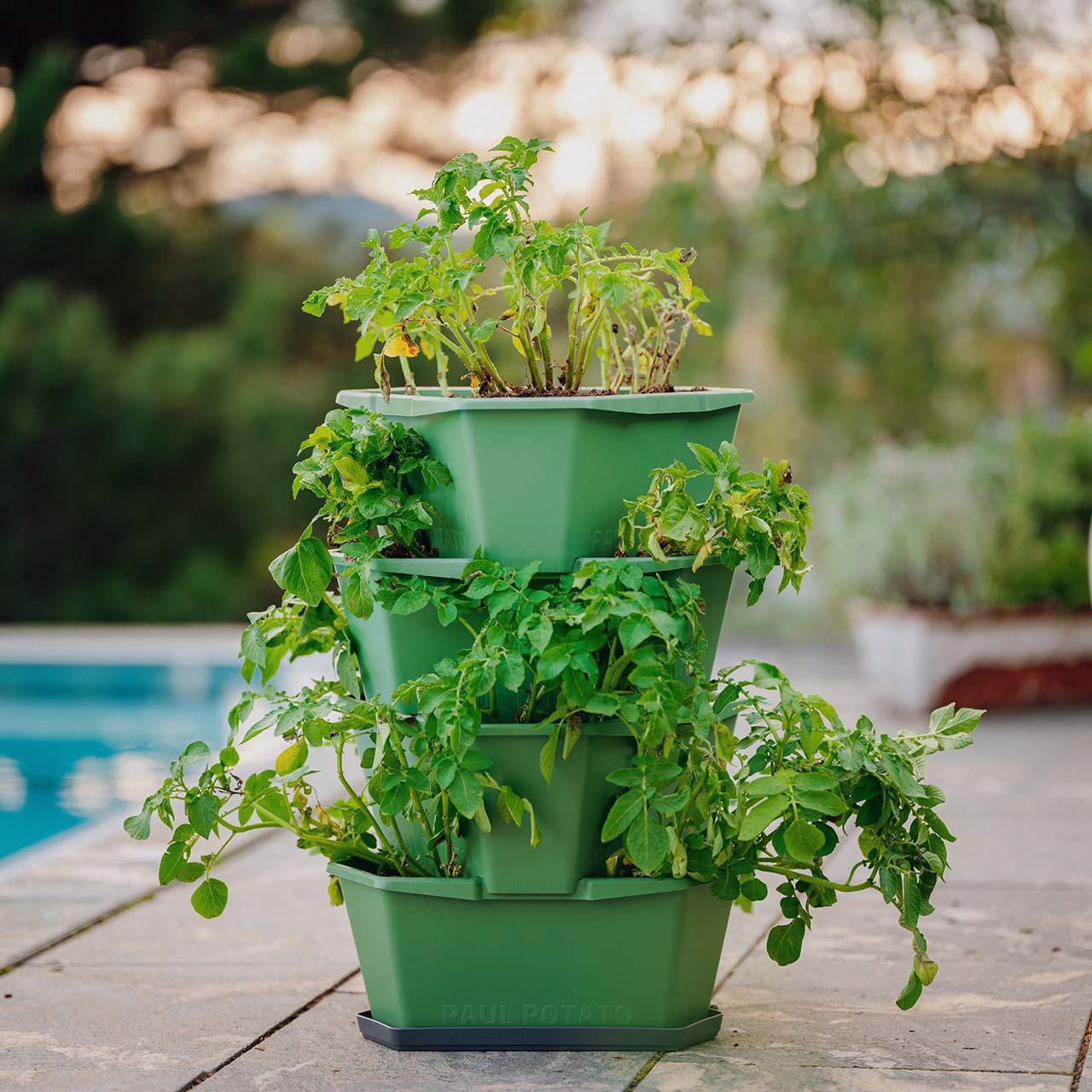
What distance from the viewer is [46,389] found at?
10305 mm

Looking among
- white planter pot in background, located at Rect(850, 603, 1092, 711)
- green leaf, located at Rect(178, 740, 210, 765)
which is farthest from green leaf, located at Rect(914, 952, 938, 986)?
white planter pot in background, located at Rect(850, 603, 1092, 711)

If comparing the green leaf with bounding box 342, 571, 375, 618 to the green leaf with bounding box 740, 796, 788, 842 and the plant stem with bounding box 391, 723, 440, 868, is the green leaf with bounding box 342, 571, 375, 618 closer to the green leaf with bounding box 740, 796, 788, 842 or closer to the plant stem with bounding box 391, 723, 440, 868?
the plant stem with bounding box 391, 723, 440, 868

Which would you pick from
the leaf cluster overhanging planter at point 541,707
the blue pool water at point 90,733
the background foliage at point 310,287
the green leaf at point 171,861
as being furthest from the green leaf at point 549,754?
the background foliage at point 310,287

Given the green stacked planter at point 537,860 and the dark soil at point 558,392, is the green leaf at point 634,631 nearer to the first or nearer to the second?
the green stacked planter at point 537,860

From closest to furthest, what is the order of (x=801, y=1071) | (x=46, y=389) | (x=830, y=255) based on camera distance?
(x=801, y=1071) → (x=830, y=255) → (x=46, y=389)

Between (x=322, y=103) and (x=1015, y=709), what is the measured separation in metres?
8.54

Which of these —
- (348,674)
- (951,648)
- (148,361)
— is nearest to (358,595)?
(348,674)

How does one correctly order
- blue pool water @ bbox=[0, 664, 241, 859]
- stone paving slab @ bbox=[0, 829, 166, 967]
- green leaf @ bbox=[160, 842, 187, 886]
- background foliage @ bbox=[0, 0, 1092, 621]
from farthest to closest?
background foliage @ bbox=[0, 0, 1092, 621], blue pool water @ bbox=[0, 664, 241, 859], stone paving slab @ bbox=[0, 829, 166, 967], green leaf @ bbox=[160, 842, 187, 886]

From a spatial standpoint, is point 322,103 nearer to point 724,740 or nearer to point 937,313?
point 937,313

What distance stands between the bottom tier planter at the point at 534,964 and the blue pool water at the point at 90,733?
2602 mm

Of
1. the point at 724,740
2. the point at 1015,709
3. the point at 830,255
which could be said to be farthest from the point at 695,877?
the point at 830,255

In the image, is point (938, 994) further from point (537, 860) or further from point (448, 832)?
point (448, 832)

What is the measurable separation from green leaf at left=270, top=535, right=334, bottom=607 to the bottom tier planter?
410 mm

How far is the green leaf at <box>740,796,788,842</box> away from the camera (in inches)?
78.0
